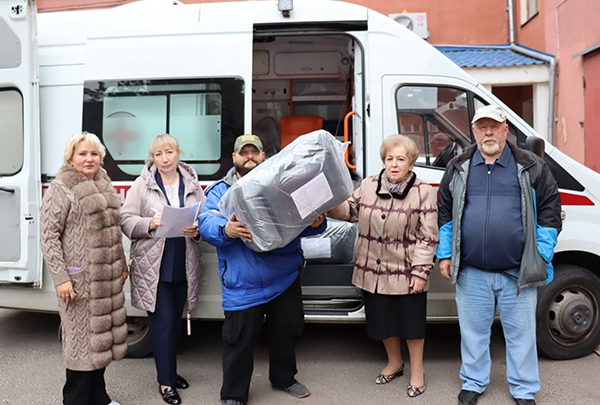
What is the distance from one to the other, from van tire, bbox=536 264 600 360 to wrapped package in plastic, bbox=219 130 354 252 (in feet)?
6.66

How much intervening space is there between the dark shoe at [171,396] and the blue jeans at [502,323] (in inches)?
75.0

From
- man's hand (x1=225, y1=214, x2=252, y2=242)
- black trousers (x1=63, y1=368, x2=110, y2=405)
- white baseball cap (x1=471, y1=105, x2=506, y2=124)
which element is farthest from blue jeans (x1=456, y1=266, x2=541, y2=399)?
black trousers (x1=63, y1=368, x2=110, y2=405)

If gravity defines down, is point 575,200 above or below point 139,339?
above

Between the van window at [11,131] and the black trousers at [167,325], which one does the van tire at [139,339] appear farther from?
the van window at [11,131]

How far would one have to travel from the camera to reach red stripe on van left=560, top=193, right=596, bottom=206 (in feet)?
13.5

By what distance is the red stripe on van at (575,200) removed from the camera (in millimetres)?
4109

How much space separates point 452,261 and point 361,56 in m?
1.75

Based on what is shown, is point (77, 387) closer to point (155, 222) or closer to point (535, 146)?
point (155, 222)

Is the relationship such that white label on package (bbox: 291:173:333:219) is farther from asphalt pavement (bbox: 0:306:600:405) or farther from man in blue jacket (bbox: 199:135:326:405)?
asphalt pavement (bbox: 0:306:600:405)

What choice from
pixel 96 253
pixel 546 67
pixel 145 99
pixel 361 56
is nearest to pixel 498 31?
pixel 546 67

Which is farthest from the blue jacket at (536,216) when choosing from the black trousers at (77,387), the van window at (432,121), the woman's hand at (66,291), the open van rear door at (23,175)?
the open van rear door at (23,175)

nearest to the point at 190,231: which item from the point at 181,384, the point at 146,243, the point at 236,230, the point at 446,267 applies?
the point at 146,243

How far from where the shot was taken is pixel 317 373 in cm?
423

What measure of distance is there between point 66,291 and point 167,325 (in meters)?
0.81
